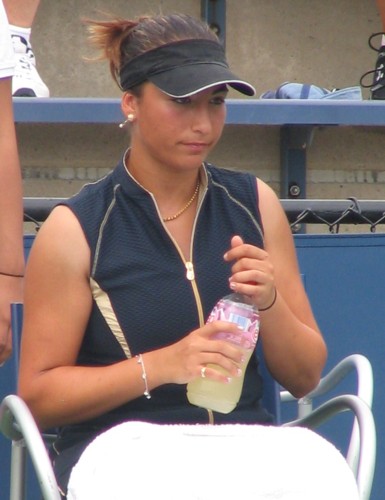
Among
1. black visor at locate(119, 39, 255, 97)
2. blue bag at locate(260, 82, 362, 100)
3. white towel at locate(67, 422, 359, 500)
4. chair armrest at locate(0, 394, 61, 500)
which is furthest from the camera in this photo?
blue bag at locate(260, 82, 362, 100)

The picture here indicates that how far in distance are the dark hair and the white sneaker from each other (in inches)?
58.2

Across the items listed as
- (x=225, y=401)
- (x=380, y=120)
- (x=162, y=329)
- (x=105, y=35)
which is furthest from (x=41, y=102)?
(x=225, y=401)

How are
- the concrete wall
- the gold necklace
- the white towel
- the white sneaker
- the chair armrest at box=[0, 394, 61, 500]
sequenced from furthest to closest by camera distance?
the concrete wall, the white sneaker, the gold necklace, the chair armrest at box=[0, 394, 61, 500], the white towel

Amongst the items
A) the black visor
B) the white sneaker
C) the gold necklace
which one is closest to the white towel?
the gold necklace

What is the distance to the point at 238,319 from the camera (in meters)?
2.30

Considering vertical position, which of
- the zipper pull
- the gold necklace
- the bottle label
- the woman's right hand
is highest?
the gold necklace

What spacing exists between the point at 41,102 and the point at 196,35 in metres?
1.55

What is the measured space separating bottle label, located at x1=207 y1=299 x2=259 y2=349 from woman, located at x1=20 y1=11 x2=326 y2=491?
86 mm

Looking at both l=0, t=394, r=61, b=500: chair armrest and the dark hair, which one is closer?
l=0, t=394, r=61, b=500: chair armrest

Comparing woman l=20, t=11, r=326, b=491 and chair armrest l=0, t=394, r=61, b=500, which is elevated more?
woman l=20, t=11, r=326, b=491

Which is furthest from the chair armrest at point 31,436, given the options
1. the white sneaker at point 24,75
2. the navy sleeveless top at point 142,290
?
the white sneaker at point 24,75

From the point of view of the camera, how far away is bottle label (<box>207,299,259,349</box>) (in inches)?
90.1

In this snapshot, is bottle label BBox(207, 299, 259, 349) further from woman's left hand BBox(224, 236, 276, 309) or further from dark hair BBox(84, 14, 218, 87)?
dark hair BBox(84, 14, 218, 87)

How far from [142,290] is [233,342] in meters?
0.33
